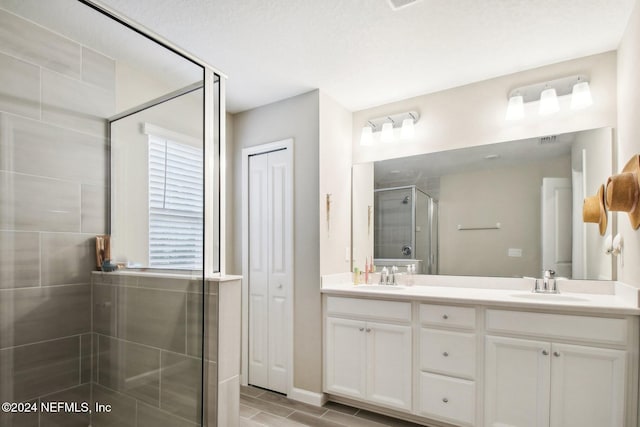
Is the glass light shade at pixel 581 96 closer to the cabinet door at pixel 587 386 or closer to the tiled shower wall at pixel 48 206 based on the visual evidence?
the cabinet door at pixel 587 386

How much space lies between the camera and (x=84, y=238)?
1323 millimetres

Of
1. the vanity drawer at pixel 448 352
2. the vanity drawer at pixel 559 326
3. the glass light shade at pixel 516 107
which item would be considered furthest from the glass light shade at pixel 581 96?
the vanity drawer at pixel 448 352

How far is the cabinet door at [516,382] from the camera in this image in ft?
6.47

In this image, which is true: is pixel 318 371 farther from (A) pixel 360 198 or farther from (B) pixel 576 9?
(B) pixel 576 9

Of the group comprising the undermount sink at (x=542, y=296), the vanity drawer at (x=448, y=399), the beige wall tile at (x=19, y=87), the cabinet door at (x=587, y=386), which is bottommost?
the vanity drawer at (x=448, y=399)

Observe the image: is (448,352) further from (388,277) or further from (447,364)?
(388,277)

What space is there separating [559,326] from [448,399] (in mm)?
791

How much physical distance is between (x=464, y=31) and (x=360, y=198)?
5.15 ft

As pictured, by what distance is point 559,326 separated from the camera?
196 cm

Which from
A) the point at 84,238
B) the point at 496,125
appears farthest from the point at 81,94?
the point at 496,125

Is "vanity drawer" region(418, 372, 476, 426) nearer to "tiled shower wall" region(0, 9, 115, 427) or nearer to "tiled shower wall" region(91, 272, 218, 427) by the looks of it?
"tiled shower wall" region(91, 272, 218, 427)

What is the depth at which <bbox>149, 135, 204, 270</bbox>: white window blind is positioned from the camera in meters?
1.55

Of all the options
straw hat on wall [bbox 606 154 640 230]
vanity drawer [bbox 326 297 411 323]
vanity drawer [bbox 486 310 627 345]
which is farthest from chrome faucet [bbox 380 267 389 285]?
straw hat on wall [bbox 606 154 640 230]

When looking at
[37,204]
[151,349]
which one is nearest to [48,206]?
[37,204]
